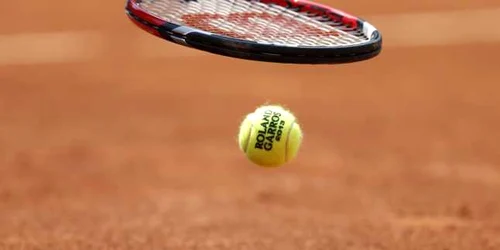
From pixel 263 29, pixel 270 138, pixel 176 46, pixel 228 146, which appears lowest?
pixel 176 46

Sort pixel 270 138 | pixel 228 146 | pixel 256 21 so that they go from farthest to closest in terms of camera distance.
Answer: pixel 228 146 → pixel 256 21 → pixel 270 138

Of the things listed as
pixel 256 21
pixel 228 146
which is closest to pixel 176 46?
pixel 228 146

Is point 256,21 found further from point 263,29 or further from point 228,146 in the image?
point 228,146

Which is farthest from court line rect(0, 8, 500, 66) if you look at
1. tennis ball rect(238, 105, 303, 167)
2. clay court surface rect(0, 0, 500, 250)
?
tennis ball rect(238, 105, 303, 167)

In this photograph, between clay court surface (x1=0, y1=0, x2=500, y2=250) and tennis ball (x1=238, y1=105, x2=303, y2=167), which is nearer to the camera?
tennis ball (x1=238, y1=105, x2=303, y2=167)

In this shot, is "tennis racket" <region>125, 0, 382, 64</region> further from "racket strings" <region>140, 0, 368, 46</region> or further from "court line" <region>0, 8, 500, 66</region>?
"court line" <region>0, 8, 500, 66</region>

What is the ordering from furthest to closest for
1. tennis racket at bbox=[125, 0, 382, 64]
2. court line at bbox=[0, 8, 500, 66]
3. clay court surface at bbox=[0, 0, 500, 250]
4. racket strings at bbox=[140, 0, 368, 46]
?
1. court line at bbox=[0, 8, 500, 66]
2. clay court surface at bbox=[0, 0, 500, 250]
3. racket strings at bbox=[140, 0, 368, 46]
4. tennis racket at bbox=[125, 0, 382, 64]

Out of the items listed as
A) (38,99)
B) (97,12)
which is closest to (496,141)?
(38,99)
